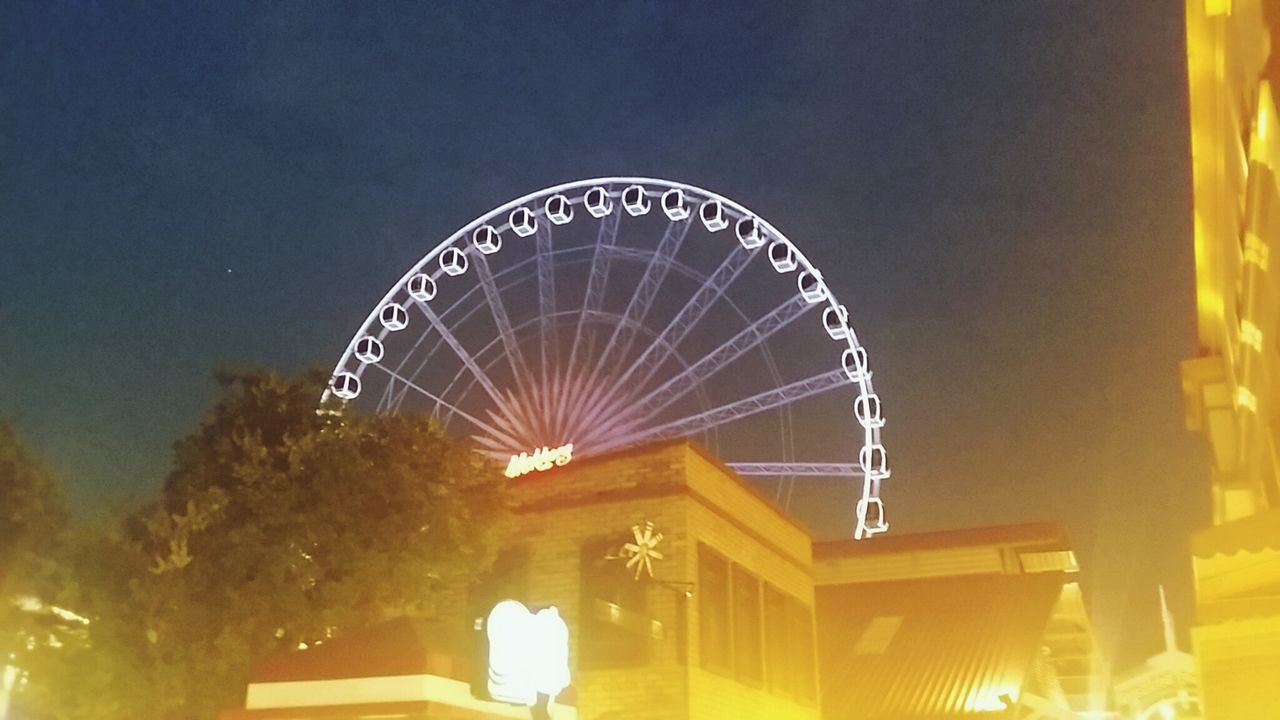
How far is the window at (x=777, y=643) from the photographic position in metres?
15.2

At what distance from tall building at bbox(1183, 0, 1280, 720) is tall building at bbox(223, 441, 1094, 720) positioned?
478cm

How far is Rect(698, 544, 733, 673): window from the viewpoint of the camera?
1282cm

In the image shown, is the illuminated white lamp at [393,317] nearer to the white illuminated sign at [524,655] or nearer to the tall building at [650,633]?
the tall building at [650,633]

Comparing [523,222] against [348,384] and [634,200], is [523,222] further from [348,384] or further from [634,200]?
[348,384]

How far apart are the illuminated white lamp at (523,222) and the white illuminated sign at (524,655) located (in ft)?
51.4

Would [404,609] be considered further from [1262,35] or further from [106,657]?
[1262,35]

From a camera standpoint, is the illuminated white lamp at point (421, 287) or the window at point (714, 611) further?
the illuminated white lamp at point (421, 287)

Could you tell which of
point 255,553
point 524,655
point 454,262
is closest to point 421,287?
point 454,262

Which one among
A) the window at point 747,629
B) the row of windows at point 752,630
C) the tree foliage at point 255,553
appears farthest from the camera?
the window at point 747,629

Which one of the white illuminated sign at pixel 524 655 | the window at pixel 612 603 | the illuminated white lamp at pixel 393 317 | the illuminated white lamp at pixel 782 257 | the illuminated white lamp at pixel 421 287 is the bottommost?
the white illuminated sign at pixel 524 655

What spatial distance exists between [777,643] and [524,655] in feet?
26.8

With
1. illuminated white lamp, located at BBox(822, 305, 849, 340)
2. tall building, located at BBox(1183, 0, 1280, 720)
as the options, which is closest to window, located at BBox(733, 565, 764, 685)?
tall building, located at BBox(1183, 0, 1280, 720)

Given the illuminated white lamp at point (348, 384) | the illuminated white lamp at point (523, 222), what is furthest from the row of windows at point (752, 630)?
the illuminated white lamp at point (523, 222)

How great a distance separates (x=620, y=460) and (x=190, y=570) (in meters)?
4.91
